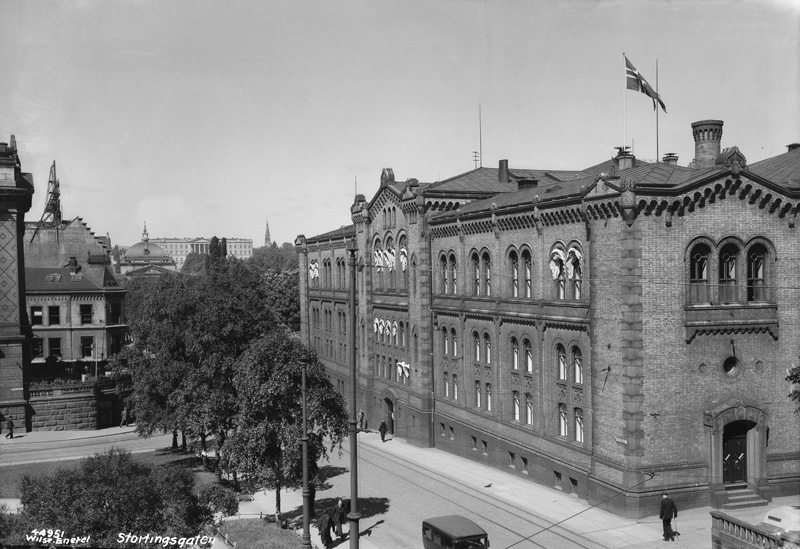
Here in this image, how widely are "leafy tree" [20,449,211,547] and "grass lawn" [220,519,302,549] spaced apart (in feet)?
32.6

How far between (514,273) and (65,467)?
1024 inches

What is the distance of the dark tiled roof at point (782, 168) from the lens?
3919 centimetres

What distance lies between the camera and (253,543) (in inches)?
1164

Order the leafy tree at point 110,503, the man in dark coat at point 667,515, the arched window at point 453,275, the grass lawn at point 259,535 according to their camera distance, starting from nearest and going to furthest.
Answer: the leafy tree at point 110,503 → the grass lawn at point 259,535 → the man in dark coat at point 667,515 → the arched window at point 453,275

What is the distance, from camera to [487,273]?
1804 inches

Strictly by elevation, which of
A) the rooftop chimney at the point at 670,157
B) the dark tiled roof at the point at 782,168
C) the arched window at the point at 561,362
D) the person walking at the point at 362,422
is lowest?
the person walking at the point at 362,422

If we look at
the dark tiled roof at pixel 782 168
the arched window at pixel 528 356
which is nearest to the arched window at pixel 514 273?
the arched window at pixel 528 356

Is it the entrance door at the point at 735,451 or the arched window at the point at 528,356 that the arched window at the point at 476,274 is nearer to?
the arched window at the point at 528,356

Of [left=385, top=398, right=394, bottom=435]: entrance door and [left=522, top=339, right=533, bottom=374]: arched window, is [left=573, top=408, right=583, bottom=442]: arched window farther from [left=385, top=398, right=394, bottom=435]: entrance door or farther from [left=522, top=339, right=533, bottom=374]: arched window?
[left=385, top=398, right=394, bottom=435]: entrance door

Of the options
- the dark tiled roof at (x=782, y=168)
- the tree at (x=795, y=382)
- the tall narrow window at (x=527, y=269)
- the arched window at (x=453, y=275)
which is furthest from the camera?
the arched window at (x=453, y=275)

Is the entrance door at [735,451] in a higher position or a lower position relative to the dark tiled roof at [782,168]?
lower

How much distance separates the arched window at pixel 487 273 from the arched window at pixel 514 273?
2292 mm

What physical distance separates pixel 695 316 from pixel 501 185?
79.9 feet

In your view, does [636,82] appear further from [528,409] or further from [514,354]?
[528,409]
